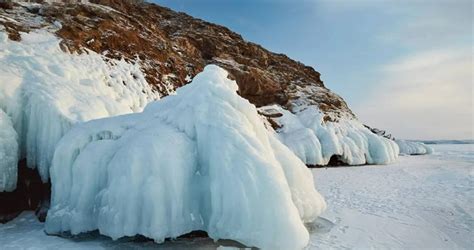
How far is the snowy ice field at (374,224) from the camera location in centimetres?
648

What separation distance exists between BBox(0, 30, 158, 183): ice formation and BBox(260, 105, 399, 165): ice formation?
1056 cm

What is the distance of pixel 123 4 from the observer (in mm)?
29094

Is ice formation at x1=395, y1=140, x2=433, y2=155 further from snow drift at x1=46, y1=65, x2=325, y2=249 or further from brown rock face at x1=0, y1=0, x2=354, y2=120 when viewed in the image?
snow drift at x1=46, y1=65, x2=325, y2=249

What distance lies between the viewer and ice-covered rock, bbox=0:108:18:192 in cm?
761

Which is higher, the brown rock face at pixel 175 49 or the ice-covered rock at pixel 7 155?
the brown rock face at pixel 175 49

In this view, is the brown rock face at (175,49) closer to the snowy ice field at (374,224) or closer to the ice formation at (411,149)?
the snowy ice field at (374,224)

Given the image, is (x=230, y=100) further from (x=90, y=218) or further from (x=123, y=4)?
(x=123, y=4)

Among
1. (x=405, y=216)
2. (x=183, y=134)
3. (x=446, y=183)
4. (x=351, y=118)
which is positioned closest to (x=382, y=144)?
(x=351, y=118)

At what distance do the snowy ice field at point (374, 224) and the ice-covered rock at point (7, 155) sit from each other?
89 centimetres

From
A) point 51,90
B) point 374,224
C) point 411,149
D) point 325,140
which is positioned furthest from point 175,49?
point 411,149

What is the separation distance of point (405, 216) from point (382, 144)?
16314mm

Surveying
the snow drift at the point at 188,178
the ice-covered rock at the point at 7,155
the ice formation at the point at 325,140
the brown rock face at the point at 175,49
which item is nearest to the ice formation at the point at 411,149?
the brown rock face at the point at 175,49

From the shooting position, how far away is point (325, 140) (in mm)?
22641

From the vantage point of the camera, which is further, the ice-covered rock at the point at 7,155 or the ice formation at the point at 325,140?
the ice formation at the point at 325,140
